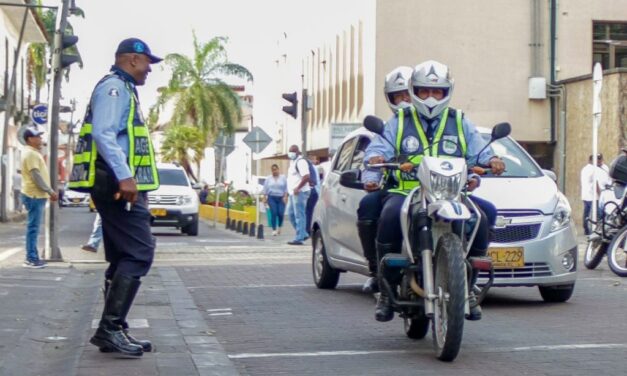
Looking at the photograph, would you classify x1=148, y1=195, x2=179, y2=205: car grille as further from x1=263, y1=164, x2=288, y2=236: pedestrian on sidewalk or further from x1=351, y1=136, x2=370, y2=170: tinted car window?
x1=351, y1=136, x2=370, y2=170: tinted car window

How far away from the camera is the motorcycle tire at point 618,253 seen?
1563cm

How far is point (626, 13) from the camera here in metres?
43.2

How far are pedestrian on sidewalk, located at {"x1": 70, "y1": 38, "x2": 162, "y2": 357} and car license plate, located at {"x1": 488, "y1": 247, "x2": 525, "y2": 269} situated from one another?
4.12 metres

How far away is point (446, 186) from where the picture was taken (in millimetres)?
8164

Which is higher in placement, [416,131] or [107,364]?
[416,131]

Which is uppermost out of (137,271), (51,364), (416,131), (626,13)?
(626,13)

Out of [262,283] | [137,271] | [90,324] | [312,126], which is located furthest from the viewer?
[312,126]

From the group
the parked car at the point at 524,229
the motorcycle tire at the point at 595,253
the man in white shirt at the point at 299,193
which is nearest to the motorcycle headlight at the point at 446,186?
the parked car at the point at 524,229

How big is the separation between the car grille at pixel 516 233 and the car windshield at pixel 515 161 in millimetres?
770

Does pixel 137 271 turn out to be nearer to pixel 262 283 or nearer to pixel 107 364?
pixel 107 364

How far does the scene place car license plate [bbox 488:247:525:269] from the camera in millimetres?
11695

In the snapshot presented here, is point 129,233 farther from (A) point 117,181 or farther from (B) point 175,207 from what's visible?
(B) point 175,207

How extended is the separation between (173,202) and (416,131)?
21.9 m

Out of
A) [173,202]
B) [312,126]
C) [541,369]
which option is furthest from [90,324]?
[312,126]
